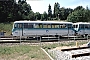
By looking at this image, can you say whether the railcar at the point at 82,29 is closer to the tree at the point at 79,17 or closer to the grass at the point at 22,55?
the grass at the point at 22,55

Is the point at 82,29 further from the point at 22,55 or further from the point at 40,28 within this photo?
the point at 22,55

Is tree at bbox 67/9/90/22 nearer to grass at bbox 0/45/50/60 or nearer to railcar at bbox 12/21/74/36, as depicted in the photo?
railcar at bbox 12/21/74/36

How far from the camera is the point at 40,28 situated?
27531 mm

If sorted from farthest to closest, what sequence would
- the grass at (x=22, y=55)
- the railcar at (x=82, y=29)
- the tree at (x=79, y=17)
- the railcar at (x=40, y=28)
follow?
the tree at (x=79, y=17)
the railcar at (x=82, y=29)
the railcar at (x=40, y=28)
the grass at (x=22, y=55)

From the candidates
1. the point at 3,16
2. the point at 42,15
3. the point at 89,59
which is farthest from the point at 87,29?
the point at 42,15

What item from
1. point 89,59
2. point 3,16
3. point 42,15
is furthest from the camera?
point 42,15

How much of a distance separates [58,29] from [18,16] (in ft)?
122

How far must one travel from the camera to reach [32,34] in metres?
27.3

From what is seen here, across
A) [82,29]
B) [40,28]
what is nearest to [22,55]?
[40,28]

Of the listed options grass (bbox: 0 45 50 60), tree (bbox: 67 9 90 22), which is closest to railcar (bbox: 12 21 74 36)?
grass (bbox: 0 45 50 60)

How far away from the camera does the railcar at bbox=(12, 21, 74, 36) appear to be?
1053 inches

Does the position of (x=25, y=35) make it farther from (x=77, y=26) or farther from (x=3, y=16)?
(x=3, y=16)

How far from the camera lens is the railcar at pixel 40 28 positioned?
26.7 meters

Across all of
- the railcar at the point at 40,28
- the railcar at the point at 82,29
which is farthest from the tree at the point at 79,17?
the railcar at the point at 40,28
